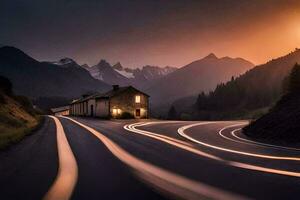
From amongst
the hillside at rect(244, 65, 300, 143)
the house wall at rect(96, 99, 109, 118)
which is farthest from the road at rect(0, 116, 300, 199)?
the house wall at rect(96, 99, 109, 118)

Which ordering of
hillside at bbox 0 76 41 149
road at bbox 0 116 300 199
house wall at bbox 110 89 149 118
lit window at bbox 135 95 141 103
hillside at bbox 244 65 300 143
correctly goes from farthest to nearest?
lit window at bbox 135 95 141 103 → house wall at bbox 110 89 149 118 → hillside at bbox 244 65 300 143 → hillside at bbox 0 76 41 149 → road at bbox 0 116 300 199

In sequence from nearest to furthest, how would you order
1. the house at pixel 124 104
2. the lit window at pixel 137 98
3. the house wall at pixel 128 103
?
the house at pixel 124 104 → the house wall at pixel 128 103 → the lit window at pixel 137 98

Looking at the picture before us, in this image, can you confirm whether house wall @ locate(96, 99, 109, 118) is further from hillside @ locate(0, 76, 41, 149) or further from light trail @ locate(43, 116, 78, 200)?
light trail @ locate(43, 116, 78, 200)

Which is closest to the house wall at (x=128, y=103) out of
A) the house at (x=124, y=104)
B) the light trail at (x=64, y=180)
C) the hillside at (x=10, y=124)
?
the house at (x=124, y=104)

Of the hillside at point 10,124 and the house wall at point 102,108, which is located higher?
the house wall at point 102,108

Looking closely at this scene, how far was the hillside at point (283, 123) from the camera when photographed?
21797mm

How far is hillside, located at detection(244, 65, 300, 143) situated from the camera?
71.5 feet

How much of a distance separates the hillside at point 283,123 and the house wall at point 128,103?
35.6 m

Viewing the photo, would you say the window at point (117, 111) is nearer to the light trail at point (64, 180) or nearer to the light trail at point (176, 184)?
the light trail at point (64, 180)

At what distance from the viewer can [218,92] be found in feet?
640

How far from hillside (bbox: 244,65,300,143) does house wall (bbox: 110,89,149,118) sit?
35.6m

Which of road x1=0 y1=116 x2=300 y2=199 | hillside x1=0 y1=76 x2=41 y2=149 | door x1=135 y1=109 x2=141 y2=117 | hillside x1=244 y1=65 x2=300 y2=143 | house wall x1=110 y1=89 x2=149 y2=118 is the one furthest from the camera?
door x1=135 y1=109 x2=141 y2=117

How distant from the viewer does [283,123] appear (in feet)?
78.6

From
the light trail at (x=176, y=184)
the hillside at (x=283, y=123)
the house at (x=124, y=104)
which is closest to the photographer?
the light trail at (x=176, y=184)
